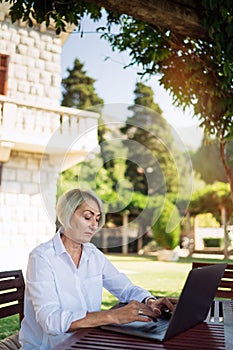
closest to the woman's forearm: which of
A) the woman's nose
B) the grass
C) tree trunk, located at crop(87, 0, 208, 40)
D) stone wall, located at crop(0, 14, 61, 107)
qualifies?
the woman's nose

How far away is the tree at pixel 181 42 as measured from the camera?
275cm

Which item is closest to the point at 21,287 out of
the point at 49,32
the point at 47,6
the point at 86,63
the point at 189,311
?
the point at 189,311

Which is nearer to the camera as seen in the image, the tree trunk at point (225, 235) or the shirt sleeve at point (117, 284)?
the shirt sleeve at point (117, 284)

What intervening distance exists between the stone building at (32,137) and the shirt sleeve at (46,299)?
7495 mm

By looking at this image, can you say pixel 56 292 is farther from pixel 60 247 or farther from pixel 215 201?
pixel 215 201

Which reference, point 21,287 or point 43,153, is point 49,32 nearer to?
point 43,153

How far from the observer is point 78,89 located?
68.6ft

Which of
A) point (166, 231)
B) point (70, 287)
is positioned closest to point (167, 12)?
point (70, 287)

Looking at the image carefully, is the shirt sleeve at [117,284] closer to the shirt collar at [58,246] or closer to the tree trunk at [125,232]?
the shirt collar at [58,246]

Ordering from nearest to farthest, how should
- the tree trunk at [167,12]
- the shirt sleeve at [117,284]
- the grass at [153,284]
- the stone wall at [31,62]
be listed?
the shirt sleeve at [117,284], the tree trunk at [167,12], the grass at [153,284], the stone wall at [31,62]

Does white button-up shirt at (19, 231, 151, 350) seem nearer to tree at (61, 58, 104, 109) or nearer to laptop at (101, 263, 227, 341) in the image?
→ laptop at (101, 263, 227, 341)

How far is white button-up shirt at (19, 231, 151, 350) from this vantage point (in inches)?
55.0

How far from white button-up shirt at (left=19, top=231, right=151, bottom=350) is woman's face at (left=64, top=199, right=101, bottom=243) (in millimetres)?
55

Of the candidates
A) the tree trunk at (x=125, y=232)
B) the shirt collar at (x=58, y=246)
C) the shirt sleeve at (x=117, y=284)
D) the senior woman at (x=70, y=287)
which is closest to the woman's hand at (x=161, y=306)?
the senior woman at (x=70, y=287)
